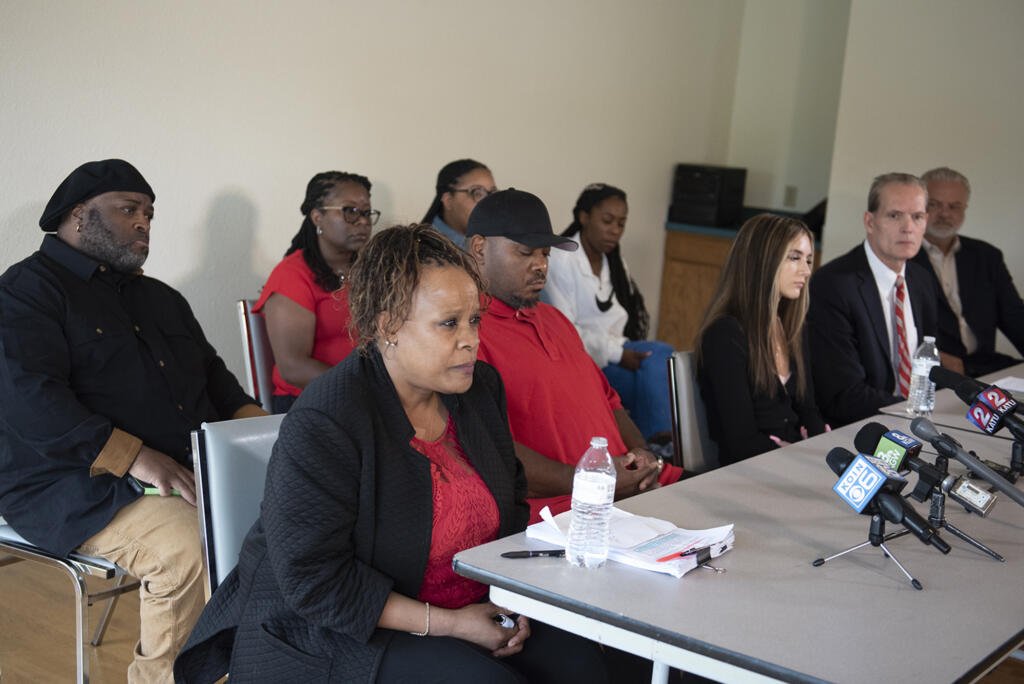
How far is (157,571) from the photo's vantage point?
8.06 feet

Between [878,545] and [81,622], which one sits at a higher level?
[878,545]

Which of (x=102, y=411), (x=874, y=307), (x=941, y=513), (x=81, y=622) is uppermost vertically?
(x=874, y=307)

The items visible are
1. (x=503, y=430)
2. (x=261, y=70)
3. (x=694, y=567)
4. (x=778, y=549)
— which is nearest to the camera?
(x=694, y=567)

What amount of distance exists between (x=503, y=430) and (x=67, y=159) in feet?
7.18

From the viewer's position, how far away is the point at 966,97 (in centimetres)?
565

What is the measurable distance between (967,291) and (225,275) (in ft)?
11.4

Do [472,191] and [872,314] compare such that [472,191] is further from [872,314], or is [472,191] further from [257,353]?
[872,314]

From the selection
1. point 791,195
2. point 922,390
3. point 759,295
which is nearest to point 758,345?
point 759,295

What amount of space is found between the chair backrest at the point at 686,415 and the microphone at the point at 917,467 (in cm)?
89

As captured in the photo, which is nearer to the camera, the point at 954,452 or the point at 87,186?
the point at 954,452

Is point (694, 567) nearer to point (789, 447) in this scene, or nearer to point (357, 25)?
point (789, 447)

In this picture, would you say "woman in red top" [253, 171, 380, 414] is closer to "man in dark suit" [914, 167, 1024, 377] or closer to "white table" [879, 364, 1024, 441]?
"white table" [879, 364, 1024, 441]

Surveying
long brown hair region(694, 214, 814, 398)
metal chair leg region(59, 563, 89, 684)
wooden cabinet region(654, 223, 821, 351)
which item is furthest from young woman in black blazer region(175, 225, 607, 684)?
wooden cabinet region(654, 223, 821, 351)

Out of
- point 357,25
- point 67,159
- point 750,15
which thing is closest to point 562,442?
point 67,159
